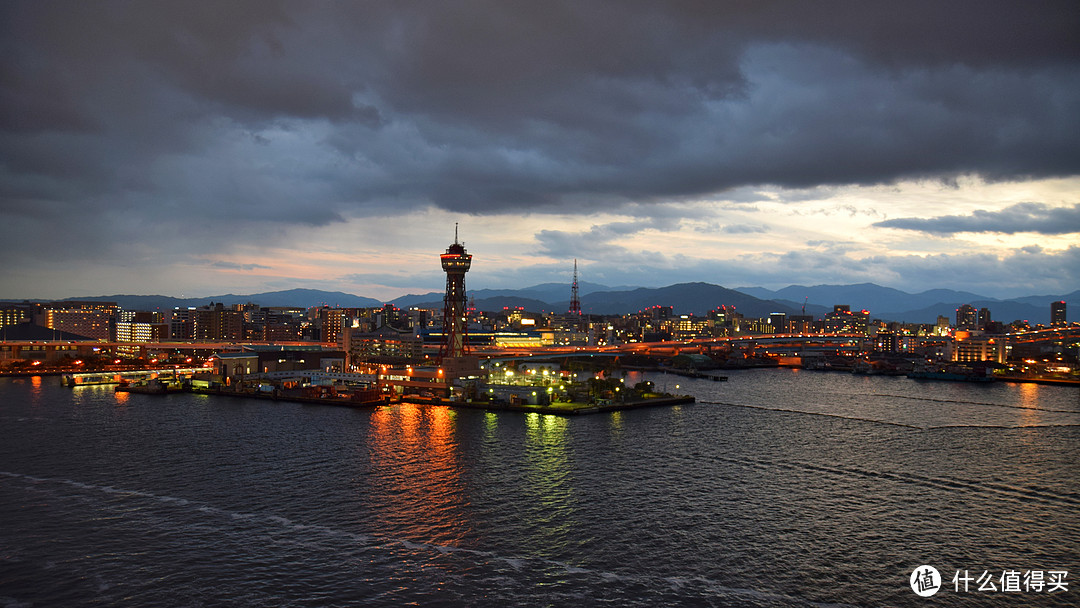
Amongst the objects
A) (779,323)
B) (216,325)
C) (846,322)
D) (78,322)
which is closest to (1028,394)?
(216,325)

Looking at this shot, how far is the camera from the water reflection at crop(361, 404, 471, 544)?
13438 millimetres

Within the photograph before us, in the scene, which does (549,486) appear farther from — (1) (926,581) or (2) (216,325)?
(2) (216,325)

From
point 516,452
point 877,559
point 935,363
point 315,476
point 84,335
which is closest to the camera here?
point 877,559

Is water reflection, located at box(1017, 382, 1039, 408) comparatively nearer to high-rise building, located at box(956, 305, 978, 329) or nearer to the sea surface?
the sea surface

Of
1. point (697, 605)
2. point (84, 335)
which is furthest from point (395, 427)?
point (84, 335)

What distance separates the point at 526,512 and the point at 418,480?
12.3 ft

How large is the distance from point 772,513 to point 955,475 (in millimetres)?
6990

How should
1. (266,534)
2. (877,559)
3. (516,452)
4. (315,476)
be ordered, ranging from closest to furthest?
1. (877,559)
2. (266,534)
3. (315,476)
4. (516,452)

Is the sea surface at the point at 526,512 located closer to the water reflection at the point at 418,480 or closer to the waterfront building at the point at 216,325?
the water reflection at the point at 418,480

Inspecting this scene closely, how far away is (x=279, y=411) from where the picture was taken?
30578 millimetres

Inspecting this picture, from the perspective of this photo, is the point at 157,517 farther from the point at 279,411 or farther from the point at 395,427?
the point at 279,411

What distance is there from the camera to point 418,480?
17.0m

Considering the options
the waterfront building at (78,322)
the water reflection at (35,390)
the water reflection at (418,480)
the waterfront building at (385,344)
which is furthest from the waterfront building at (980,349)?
the waterfront building at (78,322)

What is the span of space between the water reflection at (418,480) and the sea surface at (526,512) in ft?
0.30
